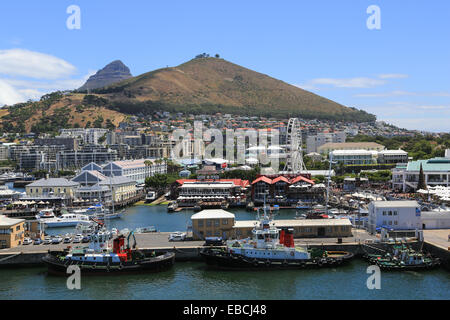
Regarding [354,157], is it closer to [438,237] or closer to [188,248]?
[438,237]

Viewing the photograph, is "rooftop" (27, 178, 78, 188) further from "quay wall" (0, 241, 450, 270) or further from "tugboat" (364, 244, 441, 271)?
"tugboat" (364, 244, 441, 271)

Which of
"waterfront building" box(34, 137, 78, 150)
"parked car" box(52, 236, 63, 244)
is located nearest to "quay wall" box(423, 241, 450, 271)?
"parked car" box(52, 236, 63, 244)

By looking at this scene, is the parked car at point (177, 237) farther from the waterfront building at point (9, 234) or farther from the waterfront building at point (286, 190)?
the waterfront building at point (286, 190)

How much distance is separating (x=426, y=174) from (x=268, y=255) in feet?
115

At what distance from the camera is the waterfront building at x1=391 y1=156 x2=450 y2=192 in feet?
176

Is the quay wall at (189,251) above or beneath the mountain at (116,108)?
beneath

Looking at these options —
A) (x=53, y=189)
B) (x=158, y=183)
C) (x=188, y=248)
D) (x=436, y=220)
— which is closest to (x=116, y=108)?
(x=158, y=183)

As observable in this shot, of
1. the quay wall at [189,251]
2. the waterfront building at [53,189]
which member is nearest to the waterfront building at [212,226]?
the quay wall at [189,251]

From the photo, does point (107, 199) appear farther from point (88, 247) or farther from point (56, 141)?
point (56, 141)

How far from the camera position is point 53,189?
5316 cm

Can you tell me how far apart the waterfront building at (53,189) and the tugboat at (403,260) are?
3698 centimetres

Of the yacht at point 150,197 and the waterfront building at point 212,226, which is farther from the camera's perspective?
the yacht at point 150,197

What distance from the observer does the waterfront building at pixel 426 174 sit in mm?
53594

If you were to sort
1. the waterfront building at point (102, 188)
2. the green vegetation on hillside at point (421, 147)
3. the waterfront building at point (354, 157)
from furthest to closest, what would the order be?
the waterfront building at point (354, 157), the green vegetation on hillside at point (421, 147), the waterfront building at point (102, 188)
